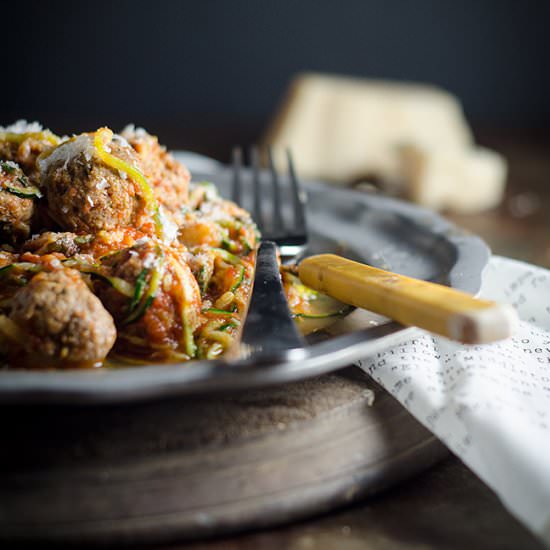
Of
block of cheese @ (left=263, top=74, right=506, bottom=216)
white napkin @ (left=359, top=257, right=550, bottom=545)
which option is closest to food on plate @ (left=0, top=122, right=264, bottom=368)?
white napkin @ (left=359, top=257, right=550, bottom=545)

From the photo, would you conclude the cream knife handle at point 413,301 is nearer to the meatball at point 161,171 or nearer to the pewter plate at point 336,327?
the pewter plate at point 336,327

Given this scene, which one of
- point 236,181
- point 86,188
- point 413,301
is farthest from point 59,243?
point 236,181

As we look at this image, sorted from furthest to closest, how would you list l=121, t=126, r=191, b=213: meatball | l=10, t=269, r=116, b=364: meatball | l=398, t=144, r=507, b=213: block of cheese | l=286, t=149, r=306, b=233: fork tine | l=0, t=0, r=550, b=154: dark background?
l=0, t=0, r=550, b=154: dark background → l=398, t=144, r=507, b=213: block of cheese → l=286, t=149, r=306, b=233: fork tine → l=121, t=126, r=191, b=213: meatball → l=10, t=269, r=116, b=364: meatball

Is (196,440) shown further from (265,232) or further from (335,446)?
(265,232)

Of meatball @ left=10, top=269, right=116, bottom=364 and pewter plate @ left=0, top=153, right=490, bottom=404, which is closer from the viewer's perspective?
pewter plate @ left=0, top=153, right=490, bottom=404

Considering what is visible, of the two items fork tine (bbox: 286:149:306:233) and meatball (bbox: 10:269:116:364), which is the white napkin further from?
fork tine (bbox: 286:149:306:233)

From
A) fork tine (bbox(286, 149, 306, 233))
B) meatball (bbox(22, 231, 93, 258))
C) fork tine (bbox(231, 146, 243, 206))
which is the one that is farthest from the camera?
fork tine (bbox(231, 146, 243, 206))
